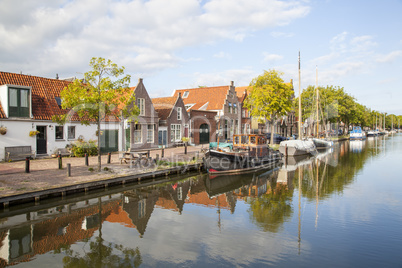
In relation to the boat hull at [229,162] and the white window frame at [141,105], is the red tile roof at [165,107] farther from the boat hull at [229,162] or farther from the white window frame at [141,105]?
the boat hull at [229,162]

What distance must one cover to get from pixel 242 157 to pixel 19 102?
16966 mm

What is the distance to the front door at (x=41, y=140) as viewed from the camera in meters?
22.1

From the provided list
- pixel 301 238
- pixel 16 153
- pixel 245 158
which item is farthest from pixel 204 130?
pixel 301 238

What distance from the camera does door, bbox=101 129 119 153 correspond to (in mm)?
26250

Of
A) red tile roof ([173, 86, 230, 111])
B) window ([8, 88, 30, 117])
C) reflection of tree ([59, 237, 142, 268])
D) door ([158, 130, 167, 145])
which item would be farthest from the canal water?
red tile roof ([173, 86, 230, 111])

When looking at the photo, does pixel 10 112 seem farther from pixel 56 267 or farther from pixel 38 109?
pixel 56 267

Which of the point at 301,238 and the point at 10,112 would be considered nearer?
the point at 301,238

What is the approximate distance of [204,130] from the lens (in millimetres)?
38219

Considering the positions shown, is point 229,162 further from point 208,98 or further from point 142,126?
point 208,98

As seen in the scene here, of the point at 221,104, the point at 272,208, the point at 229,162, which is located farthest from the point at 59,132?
the point at 221,104

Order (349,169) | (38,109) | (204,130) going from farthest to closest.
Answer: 1. (204,130)
2. (349,169)
3. (38,109)

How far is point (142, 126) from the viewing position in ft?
96.6

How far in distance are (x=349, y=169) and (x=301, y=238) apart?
17.6 meters

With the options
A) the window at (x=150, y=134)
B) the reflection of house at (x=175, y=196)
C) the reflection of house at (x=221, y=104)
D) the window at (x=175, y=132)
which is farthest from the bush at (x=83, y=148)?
the reflection of house at (x=221, y=104)
